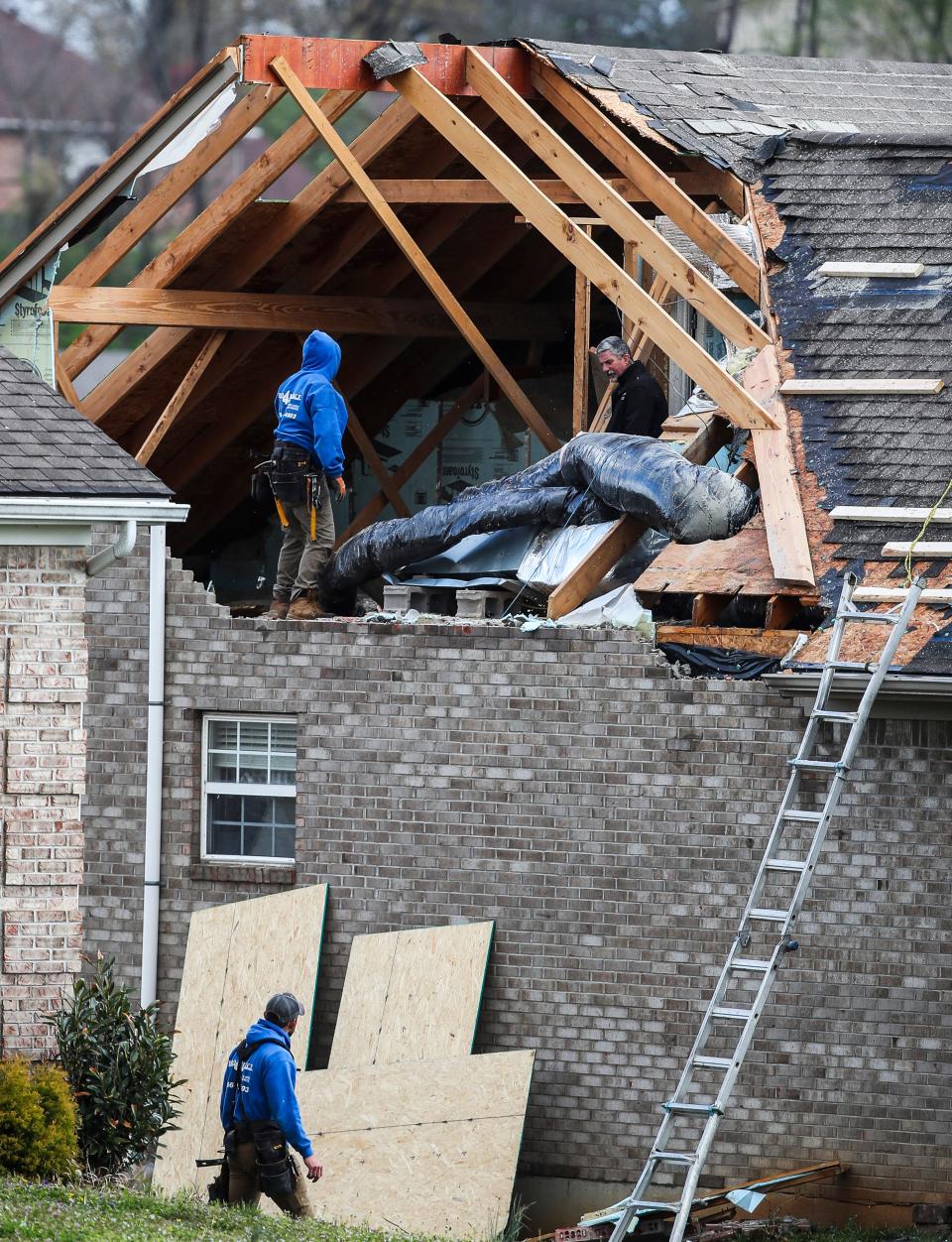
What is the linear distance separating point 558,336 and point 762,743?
7.18m

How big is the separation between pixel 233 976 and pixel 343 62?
261 inches

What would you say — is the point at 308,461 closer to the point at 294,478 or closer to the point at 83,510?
the point at 294,478

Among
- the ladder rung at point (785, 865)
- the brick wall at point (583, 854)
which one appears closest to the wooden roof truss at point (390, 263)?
the brick wall at point (583, 854)

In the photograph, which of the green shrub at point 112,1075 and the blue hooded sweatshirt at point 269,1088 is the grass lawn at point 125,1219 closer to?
the blue hooded sweatshirt at point 269,1088

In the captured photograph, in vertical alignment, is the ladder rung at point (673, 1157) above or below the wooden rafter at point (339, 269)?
below

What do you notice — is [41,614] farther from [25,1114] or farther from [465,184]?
[465,184]

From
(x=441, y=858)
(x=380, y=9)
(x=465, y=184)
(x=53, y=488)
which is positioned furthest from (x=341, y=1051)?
(x=380, y=9)

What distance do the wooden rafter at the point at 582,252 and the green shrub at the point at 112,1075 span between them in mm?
5315

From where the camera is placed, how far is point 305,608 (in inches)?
515

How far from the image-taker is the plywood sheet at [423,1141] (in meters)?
11.4

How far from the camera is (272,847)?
1261 cm

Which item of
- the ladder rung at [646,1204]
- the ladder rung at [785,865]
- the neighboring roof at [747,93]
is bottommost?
the ladder rung at [646,1204]

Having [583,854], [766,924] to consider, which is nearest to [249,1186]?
[583,854]

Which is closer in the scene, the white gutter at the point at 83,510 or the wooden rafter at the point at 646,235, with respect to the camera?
the white gutter at the point at 83,510
